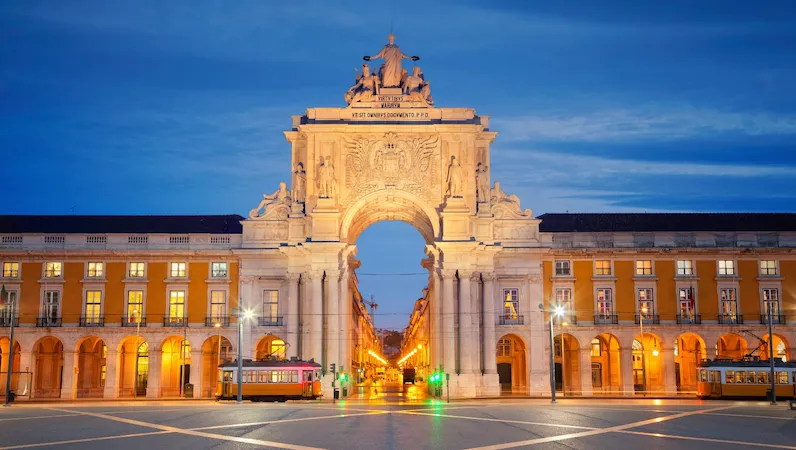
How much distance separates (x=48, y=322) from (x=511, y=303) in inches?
1511

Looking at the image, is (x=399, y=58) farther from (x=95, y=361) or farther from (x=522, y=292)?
(x=95, y=361)

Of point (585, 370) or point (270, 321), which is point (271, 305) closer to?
point (270, 321)

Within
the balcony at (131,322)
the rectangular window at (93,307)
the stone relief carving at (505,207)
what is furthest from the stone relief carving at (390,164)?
the rectangular window at (93,307)

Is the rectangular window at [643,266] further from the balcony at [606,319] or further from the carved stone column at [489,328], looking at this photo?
the carved stone column at [489,328]

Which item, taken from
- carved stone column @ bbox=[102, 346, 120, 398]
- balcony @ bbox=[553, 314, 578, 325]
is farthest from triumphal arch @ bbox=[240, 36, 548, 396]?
carved stone column @ bbox=[102, 346, 120, 398]

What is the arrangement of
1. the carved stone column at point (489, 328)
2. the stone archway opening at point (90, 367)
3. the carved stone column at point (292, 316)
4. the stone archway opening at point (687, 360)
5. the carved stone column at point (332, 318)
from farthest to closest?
the stone archway opening at point (687, 360) < the stone archway opening at point (90, 367) < the carved stone column at point (292, 316) < the carved stone column at point (489, 328) < the carved stone column at point (332, 318)

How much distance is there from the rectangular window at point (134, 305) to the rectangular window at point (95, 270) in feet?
9.86

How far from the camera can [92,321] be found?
73875 millimetres

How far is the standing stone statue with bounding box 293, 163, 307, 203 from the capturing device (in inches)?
2950

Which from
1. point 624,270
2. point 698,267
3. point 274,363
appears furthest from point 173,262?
point 698,267

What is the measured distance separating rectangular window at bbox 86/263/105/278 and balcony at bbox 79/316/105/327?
3525 millimetres

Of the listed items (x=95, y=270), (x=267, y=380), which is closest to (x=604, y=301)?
(x=267, y=380)

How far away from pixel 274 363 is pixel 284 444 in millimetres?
36160

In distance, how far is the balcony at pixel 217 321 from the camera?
7381 cm
